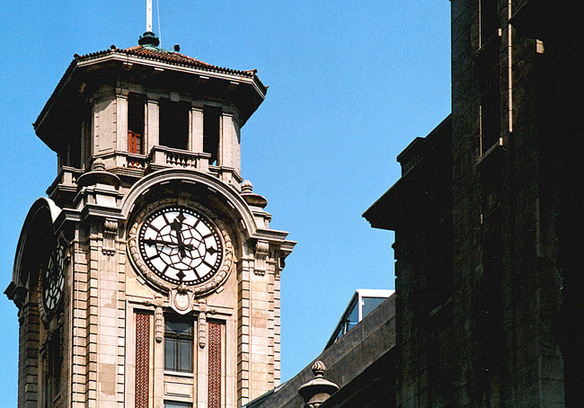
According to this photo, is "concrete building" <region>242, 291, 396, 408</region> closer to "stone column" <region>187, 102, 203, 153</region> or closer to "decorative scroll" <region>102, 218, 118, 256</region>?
"decorative scroll" <region>102, 218, 118, 256</region>

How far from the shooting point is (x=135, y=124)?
7625cm

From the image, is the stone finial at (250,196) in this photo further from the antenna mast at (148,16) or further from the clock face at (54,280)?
the antenna mast at (148,16)

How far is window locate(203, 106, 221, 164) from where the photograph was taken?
7625 centimetres

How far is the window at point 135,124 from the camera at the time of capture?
75.1m

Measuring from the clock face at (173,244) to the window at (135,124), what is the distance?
14.1 ft

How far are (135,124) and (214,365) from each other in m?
11.9

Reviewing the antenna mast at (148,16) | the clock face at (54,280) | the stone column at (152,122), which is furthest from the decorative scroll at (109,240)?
the antenna mast at (148,16)

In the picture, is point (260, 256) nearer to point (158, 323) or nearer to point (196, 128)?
point (158, 323)

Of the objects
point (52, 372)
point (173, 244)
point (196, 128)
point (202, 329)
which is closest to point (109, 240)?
point (173, 244)

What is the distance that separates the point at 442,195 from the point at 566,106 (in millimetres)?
7104

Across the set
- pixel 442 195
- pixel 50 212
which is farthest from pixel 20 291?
pixel 442 195

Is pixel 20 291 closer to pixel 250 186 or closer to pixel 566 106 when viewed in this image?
pixel 250 186

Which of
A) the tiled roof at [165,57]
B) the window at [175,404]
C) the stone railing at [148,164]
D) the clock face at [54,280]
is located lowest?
the window at [175,404]

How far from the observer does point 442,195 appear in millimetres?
39500
